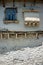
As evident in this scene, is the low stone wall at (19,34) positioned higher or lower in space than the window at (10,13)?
lower

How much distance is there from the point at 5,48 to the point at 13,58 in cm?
155

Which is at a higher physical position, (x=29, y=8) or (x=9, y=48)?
(x=29, y=8)

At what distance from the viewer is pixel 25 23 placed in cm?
1200

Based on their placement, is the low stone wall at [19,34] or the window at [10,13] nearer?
the low stone wall at [19,34]

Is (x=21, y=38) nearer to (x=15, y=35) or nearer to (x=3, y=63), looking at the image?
(x=15, y=35)

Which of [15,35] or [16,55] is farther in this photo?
[15,35]

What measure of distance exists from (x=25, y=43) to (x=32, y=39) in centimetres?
42

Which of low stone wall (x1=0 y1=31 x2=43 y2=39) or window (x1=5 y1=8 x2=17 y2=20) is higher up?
window (x1=5 y1=8 x2=17 y2=20)

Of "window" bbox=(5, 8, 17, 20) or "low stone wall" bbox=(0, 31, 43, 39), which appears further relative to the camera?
"window" bbox=(5, 8, 17, 20)

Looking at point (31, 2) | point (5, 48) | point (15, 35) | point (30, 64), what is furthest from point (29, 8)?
point (30, 64)

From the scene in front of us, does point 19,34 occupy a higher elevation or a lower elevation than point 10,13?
lower

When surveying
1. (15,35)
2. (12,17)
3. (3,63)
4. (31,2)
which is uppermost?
(31,2)

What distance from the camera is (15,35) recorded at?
Result: 12.1 m

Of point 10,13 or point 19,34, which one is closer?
point 19,34
